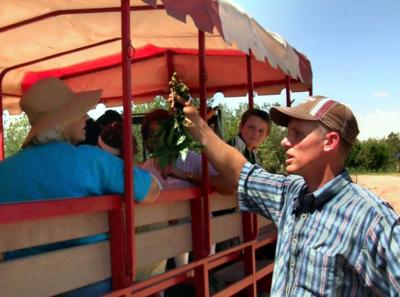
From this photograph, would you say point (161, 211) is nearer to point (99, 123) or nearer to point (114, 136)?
point (114, 136)

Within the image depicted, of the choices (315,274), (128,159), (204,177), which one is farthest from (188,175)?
(315,274)

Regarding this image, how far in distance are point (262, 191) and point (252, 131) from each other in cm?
202

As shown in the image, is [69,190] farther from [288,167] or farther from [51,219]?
[288,167]

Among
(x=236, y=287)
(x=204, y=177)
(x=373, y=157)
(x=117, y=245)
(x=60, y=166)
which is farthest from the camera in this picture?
(x=373, y=157)

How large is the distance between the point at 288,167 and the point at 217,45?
8.99ft

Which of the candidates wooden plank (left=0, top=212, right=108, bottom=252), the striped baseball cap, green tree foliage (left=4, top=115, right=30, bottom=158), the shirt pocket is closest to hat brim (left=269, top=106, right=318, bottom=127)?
the striped baseball cap

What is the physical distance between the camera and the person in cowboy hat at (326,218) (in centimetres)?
197

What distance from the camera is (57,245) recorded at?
2.35 metres

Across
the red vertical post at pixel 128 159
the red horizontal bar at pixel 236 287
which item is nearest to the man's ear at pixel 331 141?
the red vertical post at pixel 128 159

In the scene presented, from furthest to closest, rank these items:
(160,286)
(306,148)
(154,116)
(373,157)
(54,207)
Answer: (373,157), (154,116), (160,286), (306,148), (54,207)

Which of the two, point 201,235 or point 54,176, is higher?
point 54,176

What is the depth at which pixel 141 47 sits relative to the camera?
5219 millimetres

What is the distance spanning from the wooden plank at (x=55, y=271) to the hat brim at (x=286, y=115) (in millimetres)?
977

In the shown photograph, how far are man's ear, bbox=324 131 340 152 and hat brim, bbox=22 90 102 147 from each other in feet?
3.74
